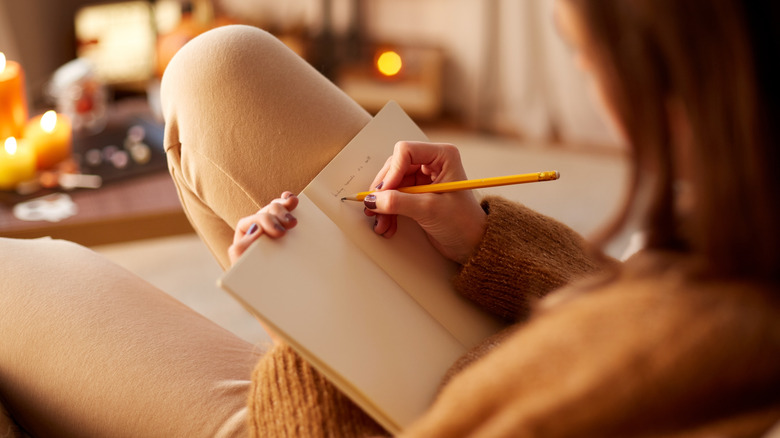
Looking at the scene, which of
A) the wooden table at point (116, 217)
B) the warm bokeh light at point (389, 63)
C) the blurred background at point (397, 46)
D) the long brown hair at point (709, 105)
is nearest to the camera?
the long brown hair at point (709, 105)

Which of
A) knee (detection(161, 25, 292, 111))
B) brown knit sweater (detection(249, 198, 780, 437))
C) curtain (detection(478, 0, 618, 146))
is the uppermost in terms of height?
knee (detection(161, 25, 292, 111))

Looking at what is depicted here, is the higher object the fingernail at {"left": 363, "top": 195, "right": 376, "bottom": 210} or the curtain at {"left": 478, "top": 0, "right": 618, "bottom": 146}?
the fingernail at {"left": 363, "top": 195, "right": 376, "bottom": 210}

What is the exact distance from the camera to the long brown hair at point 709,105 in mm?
430

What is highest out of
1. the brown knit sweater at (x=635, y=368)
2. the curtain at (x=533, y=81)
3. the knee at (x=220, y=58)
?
the knee at (x=220, y=58)

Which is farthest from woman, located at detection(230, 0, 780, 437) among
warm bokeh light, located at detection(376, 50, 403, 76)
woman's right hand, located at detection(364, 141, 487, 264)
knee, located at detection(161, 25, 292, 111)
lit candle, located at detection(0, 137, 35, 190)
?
warm bokeh light, located at detection(376, 50, 403, 76)

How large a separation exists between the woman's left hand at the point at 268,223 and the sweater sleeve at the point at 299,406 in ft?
0.36

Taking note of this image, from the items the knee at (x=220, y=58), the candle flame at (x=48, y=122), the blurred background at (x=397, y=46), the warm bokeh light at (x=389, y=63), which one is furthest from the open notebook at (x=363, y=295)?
the warm bokeh light at (x=389, y=63)

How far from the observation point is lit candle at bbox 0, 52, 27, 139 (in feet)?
4.23

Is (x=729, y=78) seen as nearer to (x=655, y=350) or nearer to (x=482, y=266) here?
(x=655, y=350)

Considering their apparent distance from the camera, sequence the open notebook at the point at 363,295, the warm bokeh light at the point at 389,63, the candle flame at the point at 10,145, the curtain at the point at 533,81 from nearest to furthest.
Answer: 1. the open notebook at the point at 363,295
2. the candle flame at the point at 10,145
3. the curtain at the point at 533,81
4. the warm bokeh light at the point at 389,63

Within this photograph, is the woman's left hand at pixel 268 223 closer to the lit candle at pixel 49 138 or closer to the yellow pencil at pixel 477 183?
the yellow pencil at pixel 477 183

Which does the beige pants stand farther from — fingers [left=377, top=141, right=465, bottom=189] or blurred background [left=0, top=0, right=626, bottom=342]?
blurred background [left=0, top=0, right=626, bottom=342]

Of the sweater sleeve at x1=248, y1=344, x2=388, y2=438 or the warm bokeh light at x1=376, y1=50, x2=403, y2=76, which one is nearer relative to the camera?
the sweater sleeve at x1=248, y1=344, x2=388, y2=438

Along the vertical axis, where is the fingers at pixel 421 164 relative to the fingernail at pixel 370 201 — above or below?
above
